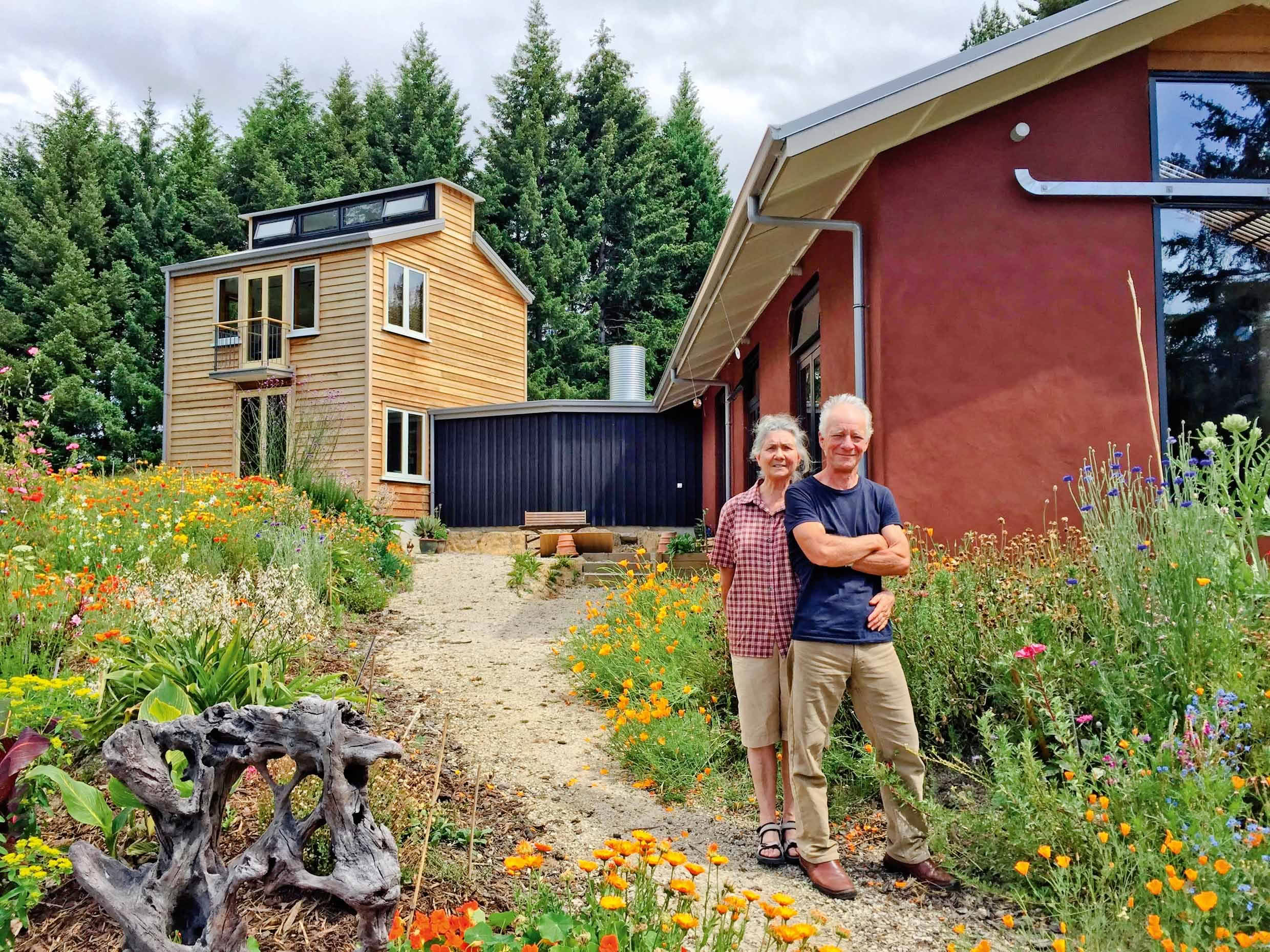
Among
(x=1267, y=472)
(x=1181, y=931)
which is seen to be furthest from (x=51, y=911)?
(x=1267, y=472)

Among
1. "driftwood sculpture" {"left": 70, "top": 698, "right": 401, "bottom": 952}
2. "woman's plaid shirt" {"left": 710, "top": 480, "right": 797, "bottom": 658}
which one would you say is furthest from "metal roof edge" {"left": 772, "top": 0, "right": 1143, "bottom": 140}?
"driftwood sculpture" {"left": 70, "top": 698, "right": 401, "bottom": 952}

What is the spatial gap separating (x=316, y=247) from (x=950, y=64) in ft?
45.9

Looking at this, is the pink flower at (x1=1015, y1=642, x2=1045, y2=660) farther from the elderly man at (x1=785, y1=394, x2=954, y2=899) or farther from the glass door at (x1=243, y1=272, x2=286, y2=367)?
the glass door at (x1=243, y1=272, x2=286, y2=367)

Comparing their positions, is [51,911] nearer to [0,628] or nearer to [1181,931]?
[0,628]

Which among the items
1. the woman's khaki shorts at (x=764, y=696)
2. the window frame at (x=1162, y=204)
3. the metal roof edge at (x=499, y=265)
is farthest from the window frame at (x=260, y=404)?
the woman's khaki shorts at (x=764, y=696)

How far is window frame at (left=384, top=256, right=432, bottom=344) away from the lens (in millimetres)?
16812

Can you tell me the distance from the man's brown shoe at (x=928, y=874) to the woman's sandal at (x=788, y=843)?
36 centimetres

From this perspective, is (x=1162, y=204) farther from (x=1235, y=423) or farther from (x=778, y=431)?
(x=778, y=431)

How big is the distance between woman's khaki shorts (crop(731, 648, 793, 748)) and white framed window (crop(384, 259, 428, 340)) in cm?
1446

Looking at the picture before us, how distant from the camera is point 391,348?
16.9 meters

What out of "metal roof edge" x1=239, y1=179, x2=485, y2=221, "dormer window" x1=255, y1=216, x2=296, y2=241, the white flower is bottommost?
the white flower

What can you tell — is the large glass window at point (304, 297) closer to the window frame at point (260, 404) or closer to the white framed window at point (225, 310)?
the window frame at point (260, 404)

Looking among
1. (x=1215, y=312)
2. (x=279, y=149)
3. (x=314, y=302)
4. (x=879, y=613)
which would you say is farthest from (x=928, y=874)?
(x=279, y=149)

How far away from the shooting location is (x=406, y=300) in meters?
17.4
